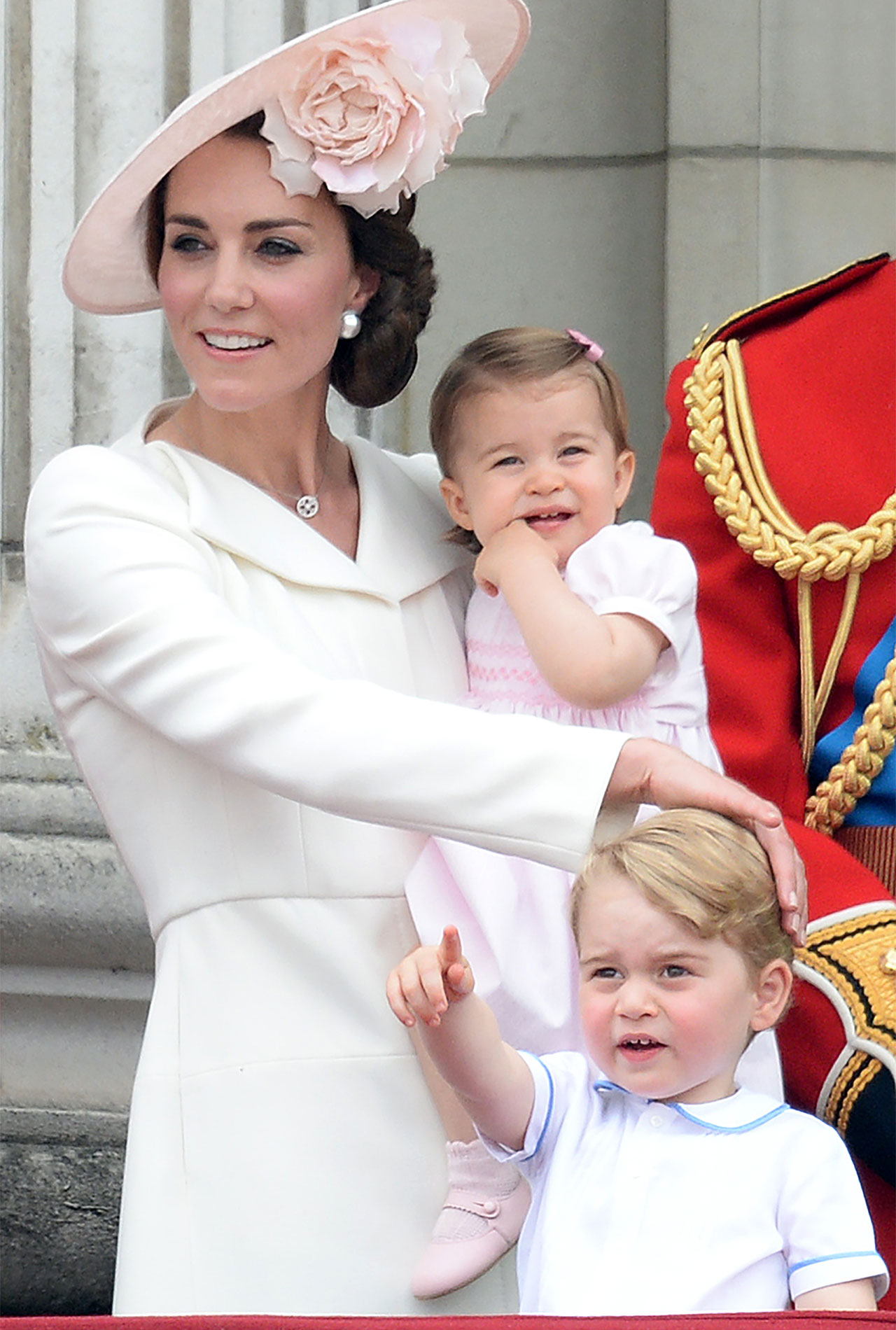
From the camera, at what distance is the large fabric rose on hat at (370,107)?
1793 mm

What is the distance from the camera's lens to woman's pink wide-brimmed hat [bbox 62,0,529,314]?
1.79m

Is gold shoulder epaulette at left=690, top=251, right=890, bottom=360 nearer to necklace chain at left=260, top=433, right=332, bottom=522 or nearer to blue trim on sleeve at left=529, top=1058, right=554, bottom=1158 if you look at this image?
necklace chain at left=260, top=433, right=332, bottom=522

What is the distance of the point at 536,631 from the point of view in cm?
177

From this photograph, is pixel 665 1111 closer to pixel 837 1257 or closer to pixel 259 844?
pixel 837 1257

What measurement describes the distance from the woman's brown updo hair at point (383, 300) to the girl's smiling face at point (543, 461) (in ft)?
0.44

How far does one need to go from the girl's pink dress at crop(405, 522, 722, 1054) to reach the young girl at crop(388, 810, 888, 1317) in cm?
12

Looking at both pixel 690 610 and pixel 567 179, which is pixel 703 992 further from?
pixel 567 179

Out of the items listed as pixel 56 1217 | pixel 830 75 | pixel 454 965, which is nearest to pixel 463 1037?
pixel 454 965

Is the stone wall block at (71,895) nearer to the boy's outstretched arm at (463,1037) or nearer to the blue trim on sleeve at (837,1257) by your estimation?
the boy's outstretched arm at (463,1037)

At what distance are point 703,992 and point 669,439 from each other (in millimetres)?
582

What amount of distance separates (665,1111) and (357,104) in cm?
83

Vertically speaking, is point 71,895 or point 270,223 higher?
point 270,223

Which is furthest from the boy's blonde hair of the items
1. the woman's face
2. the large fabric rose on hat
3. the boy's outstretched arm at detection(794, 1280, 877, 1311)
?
the large fabric rose on hat

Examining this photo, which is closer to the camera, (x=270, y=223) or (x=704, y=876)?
(x=704, y=876)
